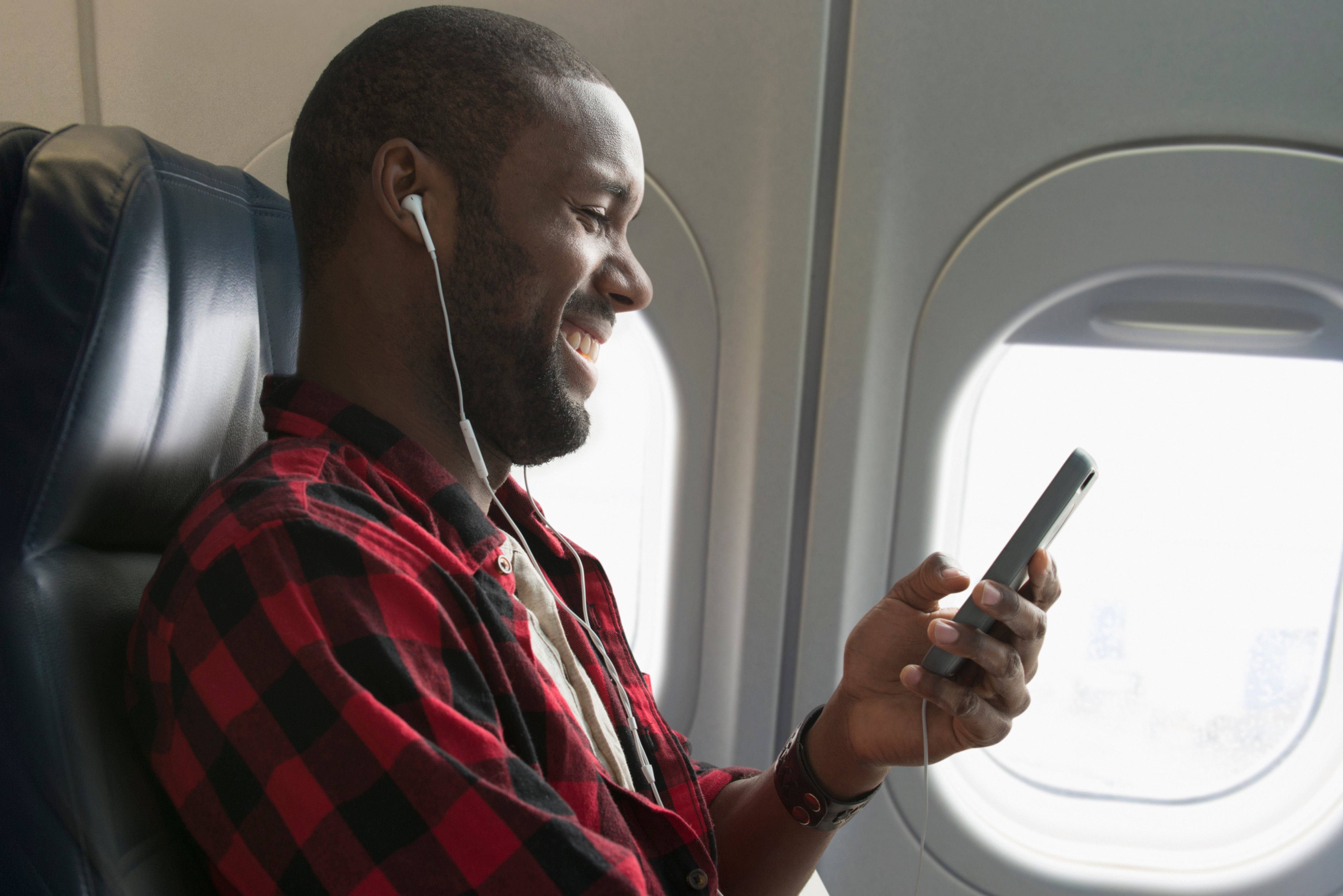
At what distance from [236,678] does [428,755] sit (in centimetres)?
16

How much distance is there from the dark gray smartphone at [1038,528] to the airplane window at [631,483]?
0.76 metres

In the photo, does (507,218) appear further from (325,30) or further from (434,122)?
(325,30)

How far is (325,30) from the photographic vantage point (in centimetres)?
152

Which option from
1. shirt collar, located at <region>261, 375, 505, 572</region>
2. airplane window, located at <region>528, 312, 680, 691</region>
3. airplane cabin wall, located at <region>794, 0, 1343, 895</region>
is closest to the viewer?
shirt collar, located at <region>261, 375, 505, 572</region>

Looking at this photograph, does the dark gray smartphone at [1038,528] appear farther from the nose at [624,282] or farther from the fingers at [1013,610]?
the nose at [624,282]

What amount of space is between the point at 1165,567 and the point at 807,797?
1.10 metres

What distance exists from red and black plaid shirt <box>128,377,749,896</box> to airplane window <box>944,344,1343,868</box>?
120 cm

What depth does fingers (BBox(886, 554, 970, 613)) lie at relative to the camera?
0.99 meters

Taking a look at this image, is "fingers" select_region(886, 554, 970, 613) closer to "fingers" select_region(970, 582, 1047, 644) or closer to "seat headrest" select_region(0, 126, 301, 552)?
"fingers" select_region(970, 582, 1047, 644)

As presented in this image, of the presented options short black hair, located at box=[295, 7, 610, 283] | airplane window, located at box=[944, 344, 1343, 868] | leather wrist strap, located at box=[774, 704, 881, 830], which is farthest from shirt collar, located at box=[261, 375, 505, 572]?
airplane window, located at box=[944, 344, 1343, 868]

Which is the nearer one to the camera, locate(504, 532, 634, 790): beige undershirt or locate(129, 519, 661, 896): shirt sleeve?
locate(129, 519, 661, 896): shirt sleeve

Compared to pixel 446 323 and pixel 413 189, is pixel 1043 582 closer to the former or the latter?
pixel 446 323

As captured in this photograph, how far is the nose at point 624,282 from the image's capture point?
1047 millimetres

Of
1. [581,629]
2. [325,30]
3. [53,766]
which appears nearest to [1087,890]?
[581,629]
